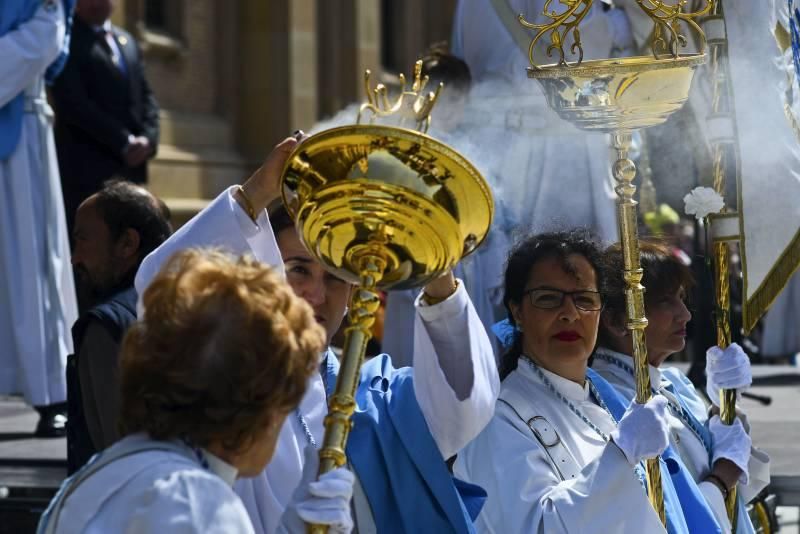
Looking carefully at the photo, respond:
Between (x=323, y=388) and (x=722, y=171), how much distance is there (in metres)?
1.74

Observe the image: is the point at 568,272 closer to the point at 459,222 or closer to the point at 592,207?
the point at 459,222

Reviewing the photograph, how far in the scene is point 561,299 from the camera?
13.3ft

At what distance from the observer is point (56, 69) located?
275 inches

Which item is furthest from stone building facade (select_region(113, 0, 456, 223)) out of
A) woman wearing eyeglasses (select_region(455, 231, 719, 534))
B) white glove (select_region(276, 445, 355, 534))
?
white glove (select_region(276, 445, 355, 534))

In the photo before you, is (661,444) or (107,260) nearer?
(661,444)

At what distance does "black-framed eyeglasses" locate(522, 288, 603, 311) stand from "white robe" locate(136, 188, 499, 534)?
836 mm

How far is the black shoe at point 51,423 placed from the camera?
667cm

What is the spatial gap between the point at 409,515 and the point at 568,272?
3.45 ft

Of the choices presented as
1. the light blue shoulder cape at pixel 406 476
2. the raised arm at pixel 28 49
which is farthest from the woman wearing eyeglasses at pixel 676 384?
the raised arm at pixel 28 49

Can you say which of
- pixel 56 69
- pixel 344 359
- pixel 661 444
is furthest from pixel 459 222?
pixel 56 69

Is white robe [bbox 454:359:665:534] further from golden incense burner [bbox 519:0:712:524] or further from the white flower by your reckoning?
the white flower

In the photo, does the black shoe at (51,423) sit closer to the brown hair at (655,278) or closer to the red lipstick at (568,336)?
the brown hair at (655,278)

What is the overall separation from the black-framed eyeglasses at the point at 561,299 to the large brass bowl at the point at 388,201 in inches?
47.3

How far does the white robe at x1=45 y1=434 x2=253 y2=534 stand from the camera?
7.01 ft
